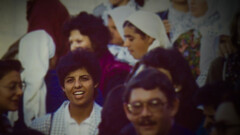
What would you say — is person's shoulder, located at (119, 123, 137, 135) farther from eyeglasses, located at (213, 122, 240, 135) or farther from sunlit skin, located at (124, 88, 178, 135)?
eyeglasses, located at (213, 122, 240, 135)

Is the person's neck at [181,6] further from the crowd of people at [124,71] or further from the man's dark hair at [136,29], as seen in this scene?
the man's dark hair at [136,29]

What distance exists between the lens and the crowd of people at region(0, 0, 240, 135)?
3.34 metres

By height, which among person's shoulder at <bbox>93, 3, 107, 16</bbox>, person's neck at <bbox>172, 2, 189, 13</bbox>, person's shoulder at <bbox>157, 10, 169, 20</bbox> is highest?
person's shoulder at <bbox>93, 3, 107, 16</bbox>

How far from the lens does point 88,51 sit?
12.4ft

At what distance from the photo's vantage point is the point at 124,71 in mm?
3637

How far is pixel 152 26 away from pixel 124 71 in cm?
46

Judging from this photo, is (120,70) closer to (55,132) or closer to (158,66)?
(158,66)

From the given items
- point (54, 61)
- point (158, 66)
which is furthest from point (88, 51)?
point (158, 66)

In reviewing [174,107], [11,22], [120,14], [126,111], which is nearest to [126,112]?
[126,111]

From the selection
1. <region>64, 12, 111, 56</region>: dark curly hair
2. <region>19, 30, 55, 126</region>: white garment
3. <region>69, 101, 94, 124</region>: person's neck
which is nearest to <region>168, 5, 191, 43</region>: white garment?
<region>64, 12, 111, 56</region>: dark curly hair

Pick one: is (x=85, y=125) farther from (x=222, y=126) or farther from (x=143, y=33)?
(x=222, y=126)

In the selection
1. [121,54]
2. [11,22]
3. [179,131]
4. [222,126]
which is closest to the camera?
[222,126]

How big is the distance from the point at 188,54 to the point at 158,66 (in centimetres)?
28

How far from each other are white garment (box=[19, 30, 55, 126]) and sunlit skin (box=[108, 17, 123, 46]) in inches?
24.3
